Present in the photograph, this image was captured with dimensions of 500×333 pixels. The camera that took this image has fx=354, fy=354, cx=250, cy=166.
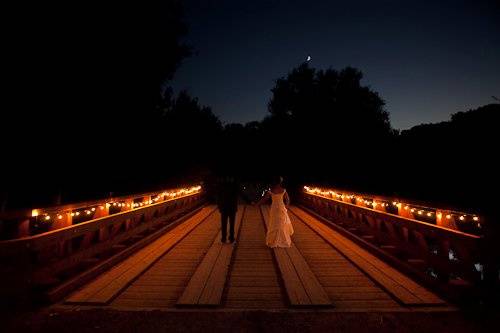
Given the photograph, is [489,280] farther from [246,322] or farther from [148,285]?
[148,285]

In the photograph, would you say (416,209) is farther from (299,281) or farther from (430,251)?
(299,281)

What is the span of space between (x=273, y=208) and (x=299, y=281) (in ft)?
9.86

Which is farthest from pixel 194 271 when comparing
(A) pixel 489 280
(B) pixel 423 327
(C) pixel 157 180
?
(C) pixel 157 180

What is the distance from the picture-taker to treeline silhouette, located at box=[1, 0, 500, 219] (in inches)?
375

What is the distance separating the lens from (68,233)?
5465 mm

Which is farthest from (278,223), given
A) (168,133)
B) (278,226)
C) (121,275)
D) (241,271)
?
(168,133)

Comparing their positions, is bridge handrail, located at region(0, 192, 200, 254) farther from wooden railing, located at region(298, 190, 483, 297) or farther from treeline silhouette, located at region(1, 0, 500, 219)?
wooden railing, located at region(298, 190, 483, 297)

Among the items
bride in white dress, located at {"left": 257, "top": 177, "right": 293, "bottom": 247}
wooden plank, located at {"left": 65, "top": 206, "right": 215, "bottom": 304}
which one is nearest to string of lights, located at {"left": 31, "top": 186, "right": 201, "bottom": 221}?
wooden plank, located at {"left": 65, "top": 206, "right": 215, "bottom": 304}

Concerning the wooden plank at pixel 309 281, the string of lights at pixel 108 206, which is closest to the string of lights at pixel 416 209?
the wooden plank at pixel 309 281

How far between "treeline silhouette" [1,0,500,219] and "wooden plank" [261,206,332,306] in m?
4.52

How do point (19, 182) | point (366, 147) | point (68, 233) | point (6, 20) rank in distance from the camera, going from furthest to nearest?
1. point (366, 147)
2. point (19, 182)
3. point (6, 20)
4. point (68, 233)

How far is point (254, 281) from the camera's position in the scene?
5895mm

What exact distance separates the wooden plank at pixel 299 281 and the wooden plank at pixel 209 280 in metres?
1.02

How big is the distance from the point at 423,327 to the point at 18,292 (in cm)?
502
